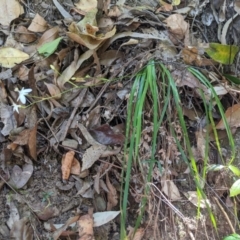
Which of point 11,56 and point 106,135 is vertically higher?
point 11,56

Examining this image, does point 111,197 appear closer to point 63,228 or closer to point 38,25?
A: point 63,228

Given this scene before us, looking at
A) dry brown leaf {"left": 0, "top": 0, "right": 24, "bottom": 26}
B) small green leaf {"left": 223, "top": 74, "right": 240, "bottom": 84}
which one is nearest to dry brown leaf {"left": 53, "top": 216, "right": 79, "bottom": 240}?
small green leaf {"left": 223, "top": 74, "right": 240, "bottom": 84}

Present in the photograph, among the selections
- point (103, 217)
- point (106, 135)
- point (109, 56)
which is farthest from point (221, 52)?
point (103, 217)

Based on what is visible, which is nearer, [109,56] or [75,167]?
[75,167]

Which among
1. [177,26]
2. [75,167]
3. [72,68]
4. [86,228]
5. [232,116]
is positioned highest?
[177,26]

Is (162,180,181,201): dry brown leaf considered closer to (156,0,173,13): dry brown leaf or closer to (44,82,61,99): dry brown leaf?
(44,82,61,99): dry brown leaf

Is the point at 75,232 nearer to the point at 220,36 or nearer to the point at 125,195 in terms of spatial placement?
the point at 125,195

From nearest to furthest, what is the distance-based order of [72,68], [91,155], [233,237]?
[233,237] → [91,155] → [72,68]

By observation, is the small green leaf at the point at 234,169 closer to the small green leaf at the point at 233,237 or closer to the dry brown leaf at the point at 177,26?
the small green leaf at the point at 233,237
